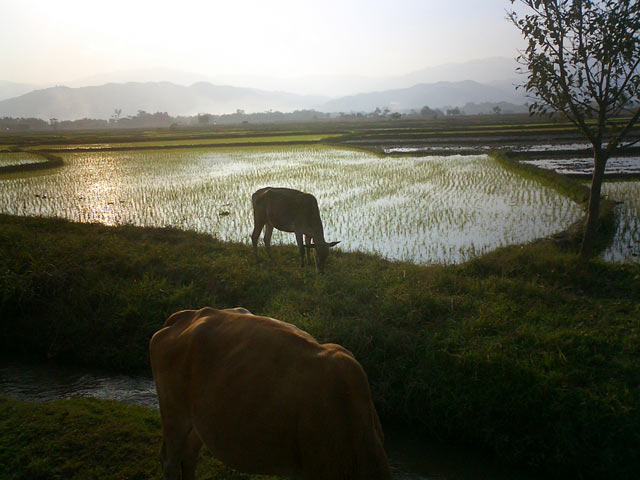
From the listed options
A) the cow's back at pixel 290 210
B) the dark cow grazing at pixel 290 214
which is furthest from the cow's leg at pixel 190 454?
the cow's back at pixel 290 210

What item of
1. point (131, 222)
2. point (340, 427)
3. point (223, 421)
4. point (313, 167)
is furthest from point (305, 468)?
point (313, 167)

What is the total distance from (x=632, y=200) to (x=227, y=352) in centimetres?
1339

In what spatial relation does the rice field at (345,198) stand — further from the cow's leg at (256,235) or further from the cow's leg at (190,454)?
the cow's leg at (190,454)

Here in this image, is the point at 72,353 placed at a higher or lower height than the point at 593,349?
lower

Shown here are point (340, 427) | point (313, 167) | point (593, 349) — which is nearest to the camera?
point (340, 427)

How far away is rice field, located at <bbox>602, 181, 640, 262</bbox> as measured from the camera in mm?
8235

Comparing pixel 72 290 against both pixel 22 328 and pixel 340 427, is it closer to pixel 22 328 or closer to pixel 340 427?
pixel 22 328

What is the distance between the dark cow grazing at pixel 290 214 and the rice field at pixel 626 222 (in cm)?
535

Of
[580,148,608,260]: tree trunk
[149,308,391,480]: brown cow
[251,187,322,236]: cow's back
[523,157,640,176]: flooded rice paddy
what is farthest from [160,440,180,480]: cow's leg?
[523,157,640,176]: flooded rice paddy

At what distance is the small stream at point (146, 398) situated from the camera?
3977 millimetres

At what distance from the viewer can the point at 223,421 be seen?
256 cm

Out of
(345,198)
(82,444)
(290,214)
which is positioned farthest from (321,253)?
(345,198)

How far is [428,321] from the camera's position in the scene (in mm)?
5574

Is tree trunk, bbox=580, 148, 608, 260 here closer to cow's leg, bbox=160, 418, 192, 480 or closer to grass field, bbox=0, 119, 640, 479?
grass field, bbox=0, 119, 640, 479
